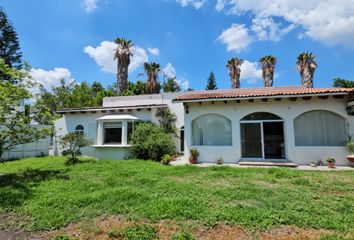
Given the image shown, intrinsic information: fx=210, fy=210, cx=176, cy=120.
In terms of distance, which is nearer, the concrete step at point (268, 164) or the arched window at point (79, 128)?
the concrete step at point (268, 164)

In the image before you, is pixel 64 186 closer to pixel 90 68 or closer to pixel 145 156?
pixel 145 156

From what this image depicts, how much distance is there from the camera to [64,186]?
8.82 m

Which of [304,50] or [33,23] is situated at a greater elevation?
[304,50]

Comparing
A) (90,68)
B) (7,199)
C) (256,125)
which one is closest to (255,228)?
(7,199)

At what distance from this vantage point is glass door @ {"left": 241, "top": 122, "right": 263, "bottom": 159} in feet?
46.8

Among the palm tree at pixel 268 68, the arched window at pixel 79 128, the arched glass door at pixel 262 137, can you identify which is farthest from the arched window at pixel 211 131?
the palm tree at pixel 268 68

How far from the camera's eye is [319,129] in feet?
43.5

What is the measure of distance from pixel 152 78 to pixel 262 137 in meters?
23.5

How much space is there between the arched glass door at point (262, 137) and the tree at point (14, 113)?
42.2ft

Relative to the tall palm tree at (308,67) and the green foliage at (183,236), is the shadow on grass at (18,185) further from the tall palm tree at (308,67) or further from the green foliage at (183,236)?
the tall palm tree at (308,67)

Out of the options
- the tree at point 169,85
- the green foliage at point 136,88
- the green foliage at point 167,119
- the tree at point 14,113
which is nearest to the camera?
the tree at point 14,113

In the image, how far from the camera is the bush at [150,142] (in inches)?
626

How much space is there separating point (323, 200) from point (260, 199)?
6.49 ft

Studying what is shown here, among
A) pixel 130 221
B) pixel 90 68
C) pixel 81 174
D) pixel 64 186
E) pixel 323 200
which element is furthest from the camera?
pixel 90 68
